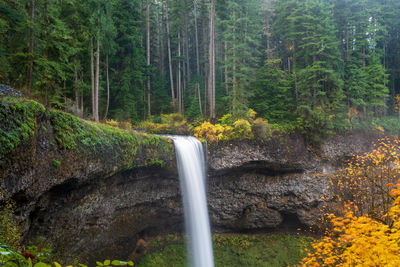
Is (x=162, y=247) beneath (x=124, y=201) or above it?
beneath

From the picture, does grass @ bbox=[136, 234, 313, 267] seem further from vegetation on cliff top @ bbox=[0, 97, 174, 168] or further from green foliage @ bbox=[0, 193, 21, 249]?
green foliage @ bbox=[0, 193, 21, 249]

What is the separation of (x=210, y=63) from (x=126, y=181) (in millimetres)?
12696

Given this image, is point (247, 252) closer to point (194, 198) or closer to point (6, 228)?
point (194, 198)

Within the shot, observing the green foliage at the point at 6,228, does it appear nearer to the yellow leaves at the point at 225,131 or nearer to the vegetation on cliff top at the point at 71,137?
the vegetation on cliff top at the point at 71,137

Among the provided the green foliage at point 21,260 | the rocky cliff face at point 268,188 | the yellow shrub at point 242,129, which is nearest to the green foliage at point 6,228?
the green foliage at point 21,260

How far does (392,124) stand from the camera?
2138 cm

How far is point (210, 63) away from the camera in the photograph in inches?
766

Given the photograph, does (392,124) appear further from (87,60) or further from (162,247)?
(87,60)

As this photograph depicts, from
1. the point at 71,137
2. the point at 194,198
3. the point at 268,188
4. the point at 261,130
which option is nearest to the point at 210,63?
the point at 261,130

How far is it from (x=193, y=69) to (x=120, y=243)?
25850 mm

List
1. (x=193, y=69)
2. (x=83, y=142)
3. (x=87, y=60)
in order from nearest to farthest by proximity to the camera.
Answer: (x=83, y=142) → (x=87, y=60) → (x=193, y=69)

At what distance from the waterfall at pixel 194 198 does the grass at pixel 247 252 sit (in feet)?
3.52

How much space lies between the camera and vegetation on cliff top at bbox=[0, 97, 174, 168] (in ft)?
16.1

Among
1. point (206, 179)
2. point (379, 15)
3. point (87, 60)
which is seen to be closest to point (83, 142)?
point (206, 179)
